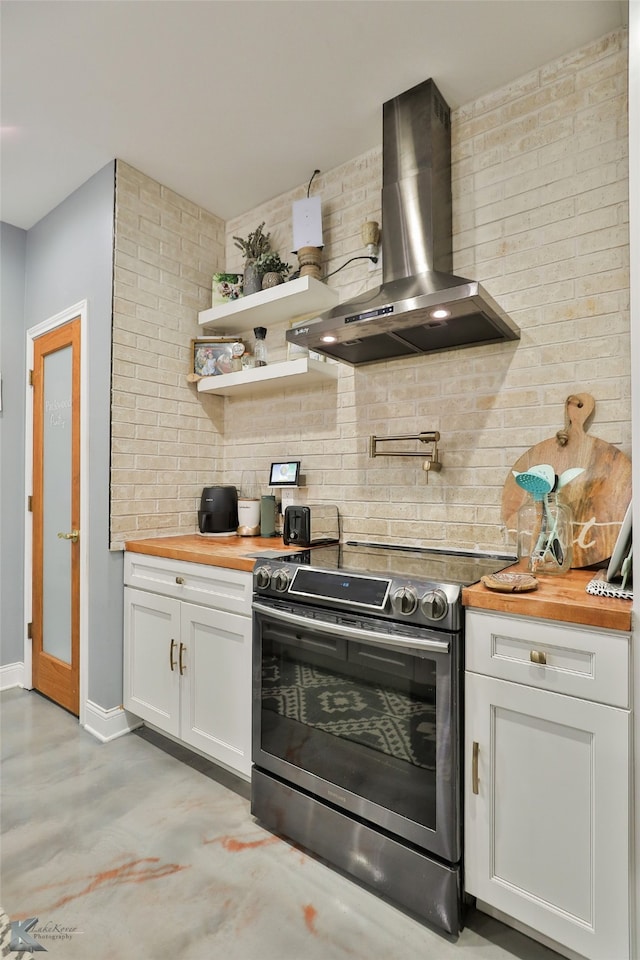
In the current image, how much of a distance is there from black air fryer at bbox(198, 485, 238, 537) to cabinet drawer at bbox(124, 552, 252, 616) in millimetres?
385

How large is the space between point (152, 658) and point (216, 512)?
31.0 inches

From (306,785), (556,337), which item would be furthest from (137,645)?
(556,337)

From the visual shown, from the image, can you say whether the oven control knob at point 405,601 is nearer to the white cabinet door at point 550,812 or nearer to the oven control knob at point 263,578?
the white cabinet door at point 550,812

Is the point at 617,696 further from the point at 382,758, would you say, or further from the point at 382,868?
the point at 382,868

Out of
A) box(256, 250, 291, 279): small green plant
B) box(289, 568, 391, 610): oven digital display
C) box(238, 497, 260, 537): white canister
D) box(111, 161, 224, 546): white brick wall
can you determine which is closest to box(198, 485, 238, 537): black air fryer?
box(238, 497, 260, 537): white canister

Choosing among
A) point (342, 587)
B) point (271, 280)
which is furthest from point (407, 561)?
point (271, 280)

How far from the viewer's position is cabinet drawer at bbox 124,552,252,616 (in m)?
1.98

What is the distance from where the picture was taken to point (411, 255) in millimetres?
2047

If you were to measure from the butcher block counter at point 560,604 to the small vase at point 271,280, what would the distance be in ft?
6.31

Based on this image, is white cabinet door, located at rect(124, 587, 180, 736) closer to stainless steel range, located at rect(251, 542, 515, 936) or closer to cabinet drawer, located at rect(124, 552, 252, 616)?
cabinet drawer, located at rect(124, 552, 252, 616)

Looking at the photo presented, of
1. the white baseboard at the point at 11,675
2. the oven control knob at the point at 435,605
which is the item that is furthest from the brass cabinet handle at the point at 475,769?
the white baseboard at the point at 11,675

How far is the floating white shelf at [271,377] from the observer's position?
2416 mm

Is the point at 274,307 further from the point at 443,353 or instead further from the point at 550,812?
the point at 550,812

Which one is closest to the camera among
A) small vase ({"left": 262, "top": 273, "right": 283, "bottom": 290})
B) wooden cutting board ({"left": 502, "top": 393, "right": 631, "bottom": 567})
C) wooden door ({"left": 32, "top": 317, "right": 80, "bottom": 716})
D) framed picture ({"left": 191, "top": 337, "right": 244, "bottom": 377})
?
wooden cutting board ({"left": 502, "top": 393, "right": 631, "bottom": 567})
